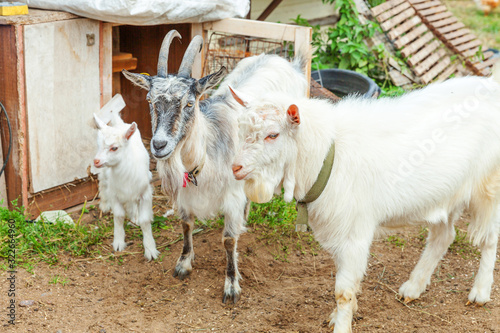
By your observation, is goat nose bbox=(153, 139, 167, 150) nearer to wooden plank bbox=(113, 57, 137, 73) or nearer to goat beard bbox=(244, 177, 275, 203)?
goat beard bbox=(244, 177, 275, 203)

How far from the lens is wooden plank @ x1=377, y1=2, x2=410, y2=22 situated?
25.0ft

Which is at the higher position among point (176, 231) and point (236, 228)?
point (236, 228)

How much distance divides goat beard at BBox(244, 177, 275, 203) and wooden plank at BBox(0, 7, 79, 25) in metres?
2.37

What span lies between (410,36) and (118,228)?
200 inches

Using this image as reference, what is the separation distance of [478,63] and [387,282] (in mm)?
4963

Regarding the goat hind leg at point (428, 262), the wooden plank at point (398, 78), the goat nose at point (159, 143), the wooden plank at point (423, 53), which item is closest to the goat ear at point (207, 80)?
the goat nose at point (159, 143)

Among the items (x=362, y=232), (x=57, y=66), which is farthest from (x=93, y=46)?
(x=362, y=232)

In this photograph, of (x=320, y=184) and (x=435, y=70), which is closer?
(x=320, y=184)

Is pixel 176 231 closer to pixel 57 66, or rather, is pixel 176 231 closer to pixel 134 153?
pixel 134 153

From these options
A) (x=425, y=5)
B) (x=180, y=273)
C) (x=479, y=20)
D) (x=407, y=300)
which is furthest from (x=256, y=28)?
(x=479, y=20)

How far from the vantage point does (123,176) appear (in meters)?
4.40

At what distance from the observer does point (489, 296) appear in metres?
3.91

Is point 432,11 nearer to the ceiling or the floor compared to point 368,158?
nearer to the ceiling

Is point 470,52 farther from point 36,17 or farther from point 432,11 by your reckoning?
point 36,17
